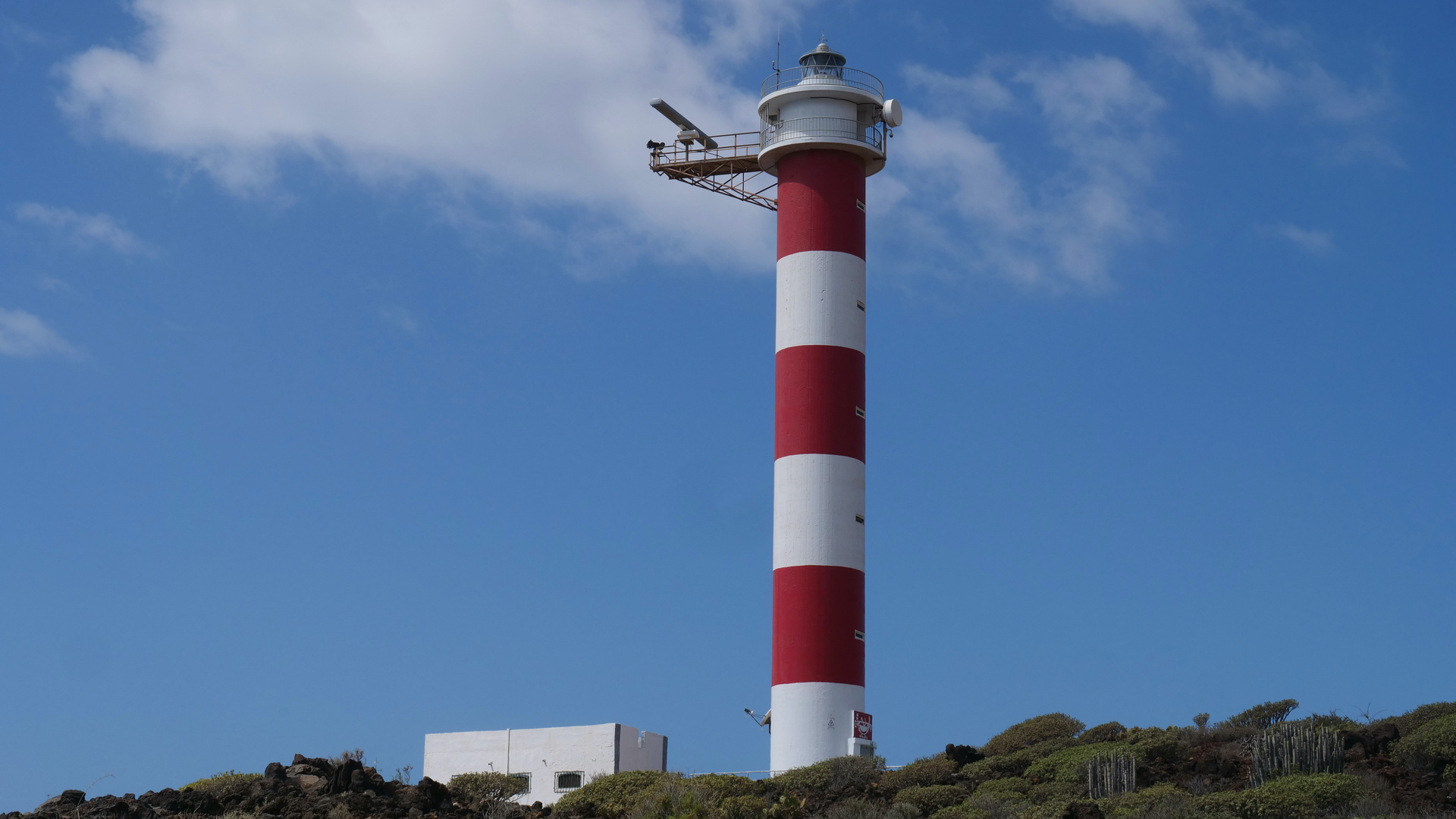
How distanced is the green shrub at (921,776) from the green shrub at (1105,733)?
275cm

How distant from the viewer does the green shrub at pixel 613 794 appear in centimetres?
2865

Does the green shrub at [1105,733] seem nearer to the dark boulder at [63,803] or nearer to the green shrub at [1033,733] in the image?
the green shrub at [1033,733]

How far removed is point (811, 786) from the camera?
1186 inches

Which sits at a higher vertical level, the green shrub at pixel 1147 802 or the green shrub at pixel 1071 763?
the green shrub at pixel 1071 763

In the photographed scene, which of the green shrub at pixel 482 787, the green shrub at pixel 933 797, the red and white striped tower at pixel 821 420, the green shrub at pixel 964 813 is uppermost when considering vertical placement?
the red and white striped tower at pixel 821 420

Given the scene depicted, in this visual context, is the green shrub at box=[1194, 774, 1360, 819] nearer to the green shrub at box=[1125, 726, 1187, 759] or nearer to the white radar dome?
the green shrub at box=[1125, 726, 1187, 759]

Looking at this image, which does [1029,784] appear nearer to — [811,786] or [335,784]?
[811,786]

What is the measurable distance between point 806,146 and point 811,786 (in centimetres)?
1479

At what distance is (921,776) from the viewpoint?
29547 millimetres

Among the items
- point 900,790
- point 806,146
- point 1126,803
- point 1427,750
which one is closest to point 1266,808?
point 1126,803

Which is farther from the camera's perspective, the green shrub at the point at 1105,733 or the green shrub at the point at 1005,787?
the green shrub at the point at 1105,733

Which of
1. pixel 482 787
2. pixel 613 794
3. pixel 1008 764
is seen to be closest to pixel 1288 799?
pixel 1008 764

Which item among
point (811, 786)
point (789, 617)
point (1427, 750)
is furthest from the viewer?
point (789, 617)

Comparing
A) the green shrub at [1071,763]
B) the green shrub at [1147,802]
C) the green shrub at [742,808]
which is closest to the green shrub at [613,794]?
the green shrub at [742,808]
